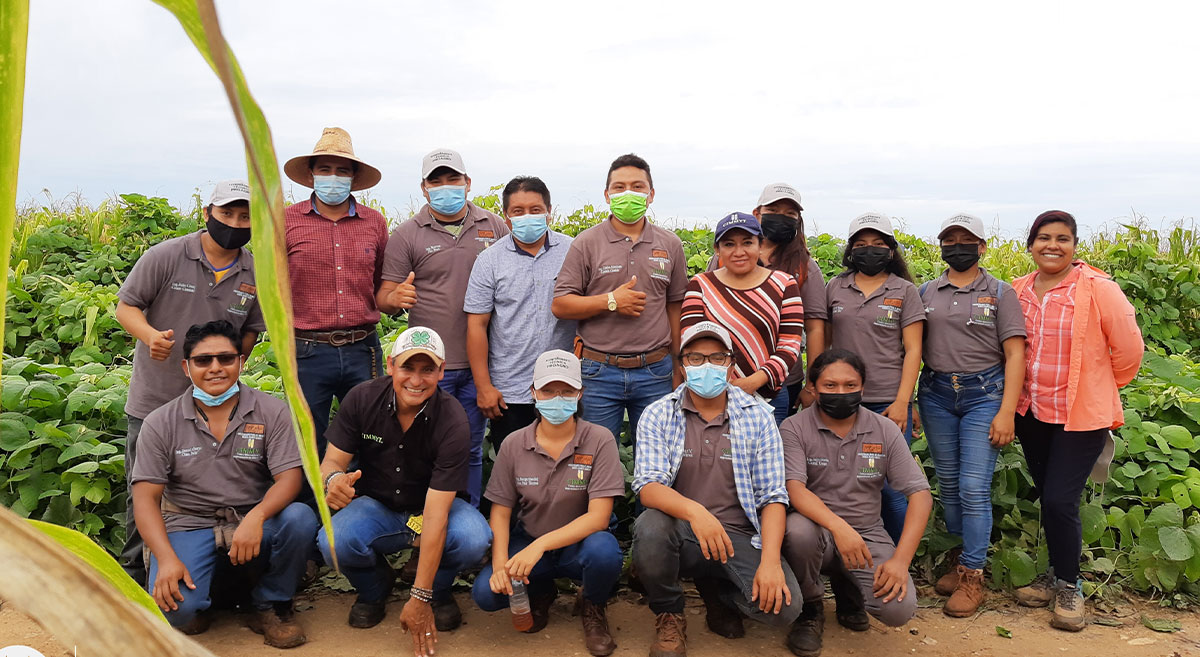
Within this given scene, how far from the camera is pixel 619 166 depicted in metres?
3.90

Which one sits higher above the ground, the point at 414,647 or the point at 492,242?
the point at 492,242

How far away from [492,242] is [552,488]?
119cm

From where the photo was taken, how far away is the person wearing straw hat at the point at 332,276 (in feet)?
12.4

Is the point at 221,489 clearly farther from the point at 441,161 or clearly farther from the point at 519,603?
the point at 441,161

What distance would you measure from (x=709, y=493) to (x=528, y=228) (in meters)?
1.37

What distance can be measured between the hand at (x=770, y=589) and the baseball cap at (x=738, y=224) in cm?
134

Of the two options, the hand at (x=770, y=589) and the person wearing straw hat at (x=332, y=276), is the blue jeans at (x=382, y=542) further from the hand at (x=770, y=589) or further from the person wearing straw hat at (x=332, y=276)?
the hand at (x=770, y=589)

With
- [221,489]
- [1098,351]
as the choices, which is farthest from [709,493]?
[221,489]

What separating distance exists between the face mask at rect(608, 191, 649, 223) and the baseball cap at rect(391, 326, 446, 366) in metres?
0.96

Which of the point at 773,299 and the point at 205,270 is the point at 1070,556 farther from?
the point at 205,270

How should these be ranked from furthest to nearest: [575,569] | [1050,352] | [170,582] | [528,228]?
1. [528,228]
2. [1050,352]
3. [575,569]
4. [170,582]

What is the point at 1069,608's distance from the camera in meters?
3.64

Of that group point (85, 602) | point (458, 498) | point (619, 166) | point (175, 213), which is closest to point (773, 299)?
point (619, 166)

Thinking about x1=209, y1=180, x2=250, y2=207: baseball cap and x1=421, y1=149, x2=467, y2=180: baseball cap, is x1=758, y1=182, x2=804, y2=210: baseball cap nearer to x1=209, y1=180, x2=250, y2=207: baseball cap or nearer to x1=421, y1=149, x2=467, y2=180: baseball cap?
x1=421, y1=149, x2=467, y2=180: baseball cap
